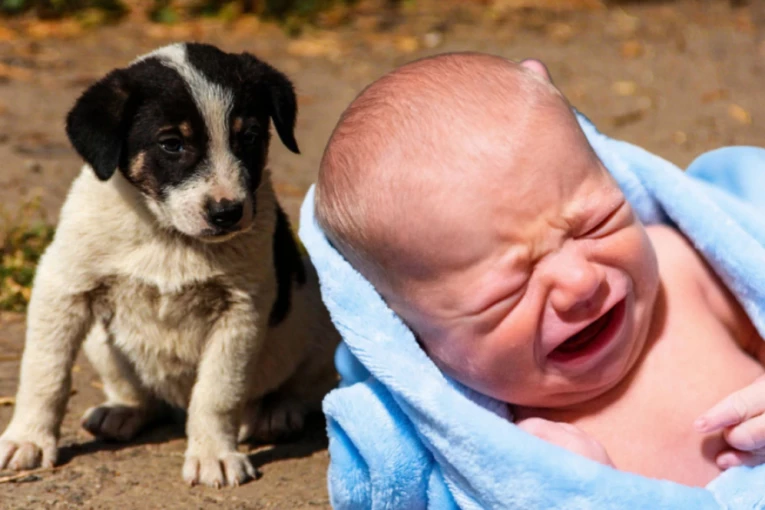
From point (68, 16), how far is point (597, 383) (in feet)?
26.1

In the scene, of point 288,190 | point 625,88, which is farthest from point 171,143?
point 625,88

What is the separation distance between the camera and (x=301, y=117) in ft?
24.5

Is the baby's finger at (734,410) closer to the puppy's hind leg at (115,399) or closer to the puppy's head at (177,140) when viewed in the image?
the puppy's head at (177,140)

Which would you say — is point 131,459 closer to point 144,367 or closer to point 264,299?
point 144,367

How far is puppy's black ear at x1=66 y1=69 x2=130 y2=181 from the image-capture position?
361 centimetres

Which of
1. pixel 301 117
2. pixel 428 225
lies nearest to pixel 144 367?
pixel 428 225

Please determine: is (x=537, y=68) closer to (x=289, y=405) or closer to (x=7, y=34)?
(x=289, y=405)

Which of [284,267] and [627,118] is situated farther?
[627,118]

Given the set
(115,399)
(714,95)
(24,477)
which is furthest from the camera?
(714,95)

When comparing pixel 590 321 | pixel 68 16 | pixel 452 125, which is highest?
pixel 452 125

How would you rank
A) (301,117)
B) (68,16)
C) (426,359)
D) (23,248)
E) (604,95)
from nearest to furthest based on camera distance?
(426,359) → (23,248) → (301,117) → (604,95) → (68,16)

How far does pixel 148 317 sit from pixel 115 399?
0.48 m

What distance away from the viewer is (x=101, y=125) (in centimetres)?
365

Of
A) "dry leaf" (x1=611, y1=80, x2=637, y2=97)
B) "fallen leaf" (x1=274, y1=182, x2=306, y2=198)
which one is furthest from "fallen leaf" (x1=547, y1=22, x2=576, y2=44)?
"fallen leaf" (x1=274, y1=182, x2=306, y2=198)
